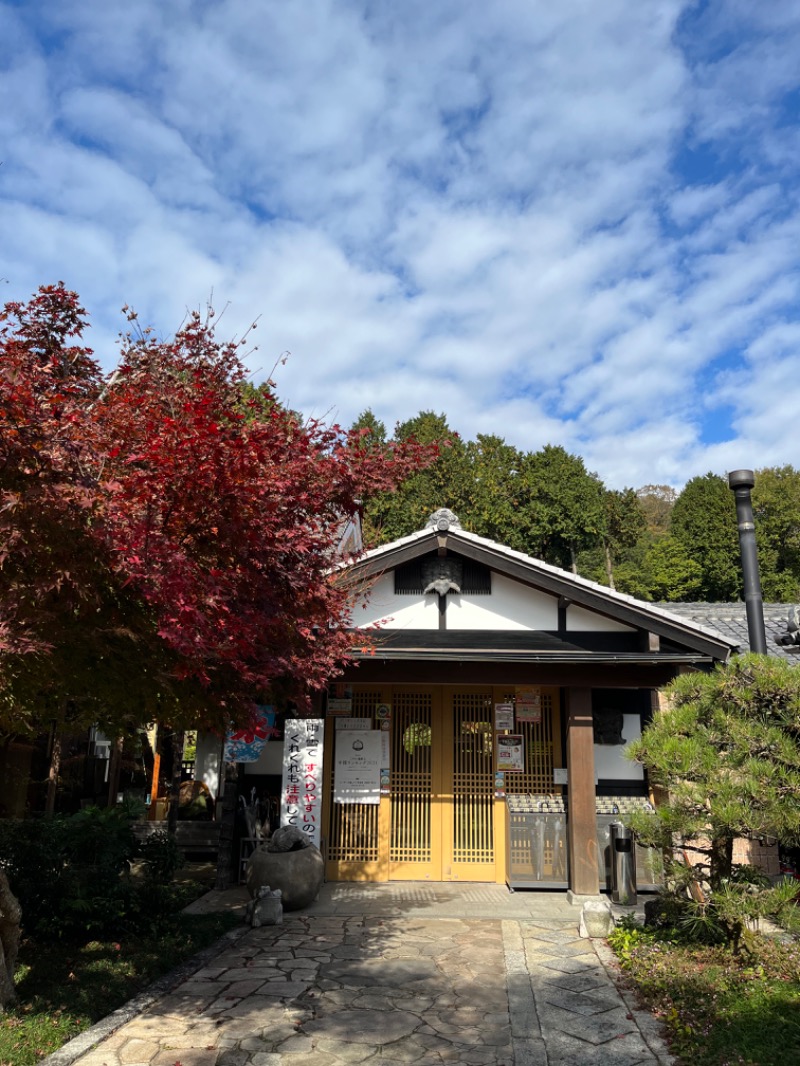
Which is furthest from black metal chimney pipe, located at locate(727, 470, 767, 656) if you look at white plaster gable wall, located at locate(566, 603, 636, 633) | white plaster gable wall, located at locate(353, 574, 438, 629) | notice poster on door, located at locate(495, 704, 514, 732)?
white plaster gable wall, located at locate(353, 574, 438, 629)

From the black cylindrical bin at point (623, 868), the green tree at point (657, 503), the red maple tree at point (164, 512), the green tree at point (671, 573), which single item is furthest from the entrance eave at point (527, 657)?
the green tree at point (657, 503)

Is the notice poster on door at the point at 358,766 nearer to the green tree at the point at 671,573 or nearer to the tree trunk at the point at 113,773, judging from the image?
the tree trunk at the point at 113,773

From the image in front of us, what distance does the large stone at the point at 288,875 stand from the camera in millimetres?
9625

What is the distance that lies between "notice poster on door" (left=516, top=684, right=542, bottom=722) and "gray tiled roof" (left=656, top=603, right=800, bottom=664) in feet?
11.2

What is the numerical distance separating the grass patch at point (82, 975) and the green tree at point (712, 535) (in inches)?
1394

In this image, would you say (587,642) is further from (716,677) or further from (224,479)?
(224,479)

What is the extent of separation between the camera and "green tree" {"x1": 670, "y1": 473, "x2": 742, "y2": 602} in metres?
39.4

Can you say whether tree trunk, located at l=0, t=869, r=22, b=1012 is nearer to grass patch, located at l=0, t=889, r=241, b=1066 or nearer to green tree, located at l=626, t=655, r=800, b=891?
grass patch, located at l=0, t=889, r=241, b=1066

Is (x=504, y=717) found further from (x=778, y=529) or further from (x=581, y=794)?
(x=778, y=529)

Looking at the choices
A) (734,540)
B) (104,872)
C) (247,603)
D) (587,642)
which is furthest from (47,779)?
(734,540)

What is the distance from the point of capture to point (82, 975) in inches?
276

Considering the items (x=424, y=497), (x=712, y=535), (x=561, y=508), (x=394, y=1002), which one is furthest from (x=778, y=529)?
(x=394, y=1002)

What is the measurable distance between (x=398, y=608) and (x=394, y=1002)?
19.3ft

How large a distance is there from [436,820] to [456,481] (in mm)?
25068
